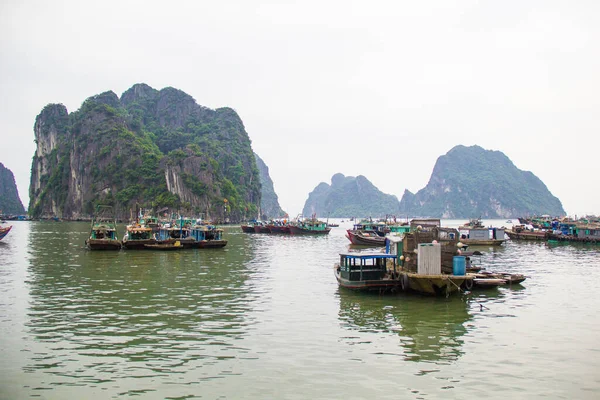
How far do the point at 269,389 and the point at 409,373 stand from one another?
12.8ft

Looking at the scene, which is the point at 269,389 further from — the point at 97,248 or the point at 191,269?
the point at 97,248

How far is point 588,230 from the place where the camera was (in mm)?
69562

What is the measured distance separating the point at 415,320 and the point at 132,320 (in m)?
11.1

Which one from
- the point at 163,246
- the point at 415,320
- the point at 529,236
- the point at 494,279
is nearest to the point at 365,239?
the point at 163,246

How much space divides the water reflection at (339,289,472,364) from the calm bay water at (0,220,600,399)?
0.26 ft

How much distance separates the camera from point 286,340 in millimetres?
16156

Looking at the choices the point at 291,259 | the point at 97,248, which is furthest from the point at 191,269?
the point at 97,248

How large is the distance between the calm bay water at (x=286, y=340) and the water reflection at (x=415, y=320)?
78mm

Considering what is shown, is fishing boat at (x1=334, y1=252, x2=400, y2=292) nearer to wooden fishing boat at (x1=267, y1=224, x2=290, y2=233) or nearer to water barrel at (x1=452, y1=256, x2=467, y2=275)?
water barrel at (x1=452, y1=256, x2=467, y2=275)

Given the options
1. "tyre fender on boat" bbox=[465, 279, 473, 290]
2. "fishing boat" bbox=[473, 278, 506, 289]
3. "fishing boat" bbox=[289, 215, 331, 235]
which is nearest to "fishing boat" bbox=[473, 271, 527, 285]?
"fishing boat" bbox=[473, 278, 506, 289]

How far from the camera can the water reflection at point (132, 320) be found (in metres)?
13.3

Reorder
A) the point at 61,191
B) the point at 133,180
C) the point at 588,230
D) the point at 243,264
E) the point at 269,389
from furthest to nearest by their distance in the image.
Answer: the point at 61,191 → the point at 133,180 → the point at 588,230 → the point at 243,264 → the point at 269,389

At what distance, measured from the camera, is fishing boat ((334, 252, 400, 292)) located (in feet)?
82.3

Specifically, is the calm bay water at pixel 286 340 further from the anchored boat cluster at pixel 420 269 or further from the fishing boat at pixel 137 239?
the fishing boat at pixel 137 239
